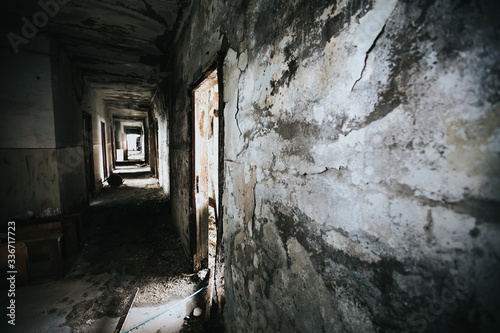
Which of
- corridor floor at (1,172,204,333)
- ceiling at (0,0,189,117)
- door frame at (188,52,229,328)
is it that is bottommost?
corridor floor at (1,172,204,333)

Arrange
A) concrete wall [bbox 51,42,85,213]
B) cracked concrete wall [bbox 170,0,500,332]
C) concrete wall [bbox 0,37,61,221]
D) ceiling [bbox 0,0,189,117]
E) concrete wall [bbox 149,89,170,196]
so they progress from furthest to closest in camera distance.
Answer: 1. concrete wall [bbox 149,89,170,196]
2. concrete wall [bbox 51,42,85,213]
3. concrete wall [bbox 0,37,61,221]
4. ceiling [bbox 0,0,189,117]
5. cracked concrete wall [bbox 170,0,500,332]

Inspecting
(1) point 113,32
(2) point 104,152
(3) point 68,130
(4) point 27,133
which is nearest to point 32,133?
(4) point 27,133

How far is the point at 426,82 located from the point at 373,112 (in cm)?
14

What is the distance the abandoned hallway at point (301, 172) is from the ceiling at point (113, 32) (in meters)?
0.04

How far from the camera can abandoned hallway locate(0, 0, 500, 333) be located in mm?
464

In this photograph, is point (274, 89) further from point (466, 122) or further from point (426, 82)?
point (466, 122)

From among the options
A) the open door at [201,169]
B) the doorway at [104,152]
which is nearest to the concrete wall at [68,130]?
the open door at [201,169]

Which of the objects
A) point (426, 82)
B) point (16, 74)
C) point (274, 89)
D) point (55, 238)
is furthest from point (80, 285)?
point (426, 82)

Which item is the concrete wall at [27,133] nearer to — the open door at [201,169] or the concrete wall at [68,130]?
the concrete wall at [68,130]

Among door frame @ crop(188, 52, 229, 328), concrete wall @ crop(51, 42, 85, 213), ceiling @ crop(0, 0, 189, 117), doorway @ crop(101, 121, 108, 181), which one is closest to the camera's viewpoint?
door frame @ crop(188, 52, 229, 328)

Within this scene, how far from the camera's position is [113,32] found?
3.06m

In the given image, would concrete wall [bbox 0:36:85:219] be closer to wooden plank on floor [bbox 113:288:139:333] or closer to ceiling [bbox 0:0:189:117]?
ceiling [bbox 0:0:189:117]

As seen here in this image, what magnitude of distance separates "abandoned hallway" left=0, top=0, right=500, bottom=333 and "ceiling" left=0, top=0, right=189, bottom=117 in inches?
1.4

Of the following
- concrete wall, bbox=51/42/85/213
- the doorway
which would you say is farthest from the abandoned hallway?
the doorway
